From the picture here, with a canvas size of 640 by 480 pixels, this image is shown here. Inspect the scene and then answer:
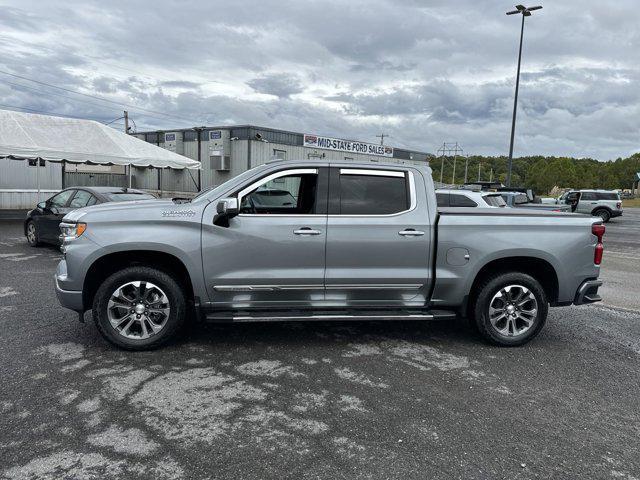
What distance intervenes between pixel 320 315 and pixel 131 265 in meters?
1.90

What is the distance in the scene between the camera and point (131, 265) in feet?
15.3

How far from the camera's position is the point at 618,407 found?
375cm

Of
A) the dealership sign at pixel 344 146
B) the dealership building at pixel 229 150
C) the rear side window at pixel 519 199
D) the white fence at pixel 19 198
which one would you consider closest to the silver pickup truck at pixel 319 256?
the rear side window at pixel 519 199

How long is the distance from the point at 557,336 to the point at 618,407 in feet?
5.76

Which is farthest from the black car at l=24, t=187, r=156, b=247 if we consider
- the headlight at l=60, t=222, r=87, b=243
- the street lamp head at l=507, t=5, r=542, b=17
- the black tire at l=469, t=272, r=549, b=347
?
the street lamp head at l=507, t=5, r=542, b=17

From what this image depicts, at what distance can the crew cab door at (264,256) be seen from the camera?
14.9 ft

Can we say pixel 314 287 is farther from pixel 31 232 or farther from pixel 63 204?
pixel 31 232

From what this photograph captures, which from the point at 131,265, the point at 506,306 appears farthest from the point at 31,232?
the point at 506,306

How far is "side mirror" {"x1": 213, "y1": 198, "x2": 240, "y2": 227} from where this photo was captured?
436cm

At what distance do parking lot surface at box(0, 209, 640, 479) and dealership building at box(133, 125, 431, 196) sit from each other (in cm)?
1854

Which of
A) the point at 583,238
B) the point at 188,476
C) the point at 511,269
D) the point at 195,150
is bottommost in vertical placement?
the point at 188,476

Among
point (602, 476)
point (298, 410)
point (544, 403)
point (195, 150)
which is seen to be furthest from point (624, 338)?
point (195, 150)

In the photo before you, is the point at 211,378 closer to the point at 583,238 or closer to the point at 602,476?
the point at 602,476

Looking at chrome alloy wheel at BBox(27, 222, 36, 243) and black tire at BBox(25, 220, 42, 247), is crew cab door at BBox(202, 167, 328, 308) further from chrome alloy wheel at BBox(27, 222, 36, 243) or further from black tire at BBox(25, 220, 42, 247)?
chrome alloy wheel at BBox(27, 222, 36, 243)
